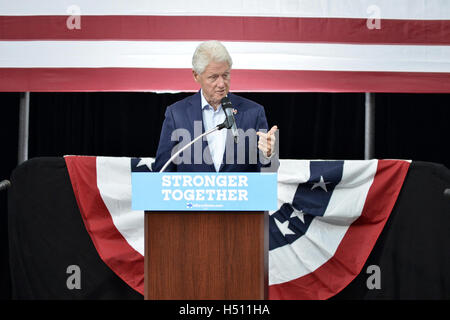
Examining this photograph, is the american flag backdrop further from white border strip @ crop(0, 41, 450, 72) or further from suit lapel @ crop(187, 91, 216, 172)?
suit lapel @ crop(187, 91, 216, 172)

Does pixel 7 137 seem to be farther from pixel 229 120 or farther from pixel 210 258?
pixel 210 258

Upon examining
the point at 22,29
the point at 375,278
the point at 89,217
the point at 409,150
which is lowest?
the point at 375,278

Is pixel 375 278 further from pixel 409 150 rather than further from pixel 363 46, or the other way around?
pixel 363 46

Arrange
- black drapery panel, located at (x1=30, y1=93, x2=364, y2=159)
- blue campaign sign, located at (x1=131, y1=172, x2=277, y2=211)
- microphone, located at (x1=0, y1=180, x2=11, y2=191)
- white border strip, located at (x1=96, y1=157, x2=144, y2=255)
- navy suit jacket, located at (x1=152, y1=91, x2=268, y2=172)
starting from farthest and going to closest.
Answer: black drapery panel, located at (x1=30, y1=93, x2=364, y2=159)
white border strip, located at (x1=96, y1=157, x2=144, y2=255)
microphone, located at (x1=0, y1=180, x2=11, y2=191)
navy suit jacket, located at (x1=152, y1=91, x2=268, y2=172)
blue campaign sign, located at (x1=131, y1=172, x2=277, y2=211)

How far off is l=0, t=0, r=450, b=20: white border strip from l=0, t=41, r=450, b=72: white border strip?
17 centimetres

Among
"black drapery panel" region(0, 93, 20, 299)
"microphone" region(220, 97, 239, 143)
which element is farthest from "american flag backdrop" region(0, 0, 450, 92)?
"microphone" region(220, 97, 239, 143)

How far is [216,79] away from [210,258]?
753 mm

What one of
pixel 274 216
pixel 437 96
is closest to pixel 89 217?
pixel 274 216

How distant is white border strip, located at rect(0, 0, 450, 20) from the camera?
10.7 ft

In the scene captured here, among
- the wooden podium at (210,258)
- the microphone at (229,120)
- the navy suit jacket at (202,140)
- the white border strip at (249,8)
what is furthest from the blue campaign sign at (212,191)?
the white border strip at (249,8)

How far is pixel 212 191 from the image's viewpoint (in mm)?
1710
